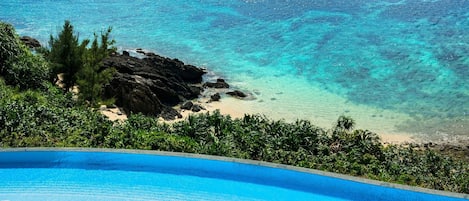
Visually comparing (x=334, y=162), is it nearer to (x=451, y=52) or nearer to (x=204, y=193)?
(x=204, y=193)

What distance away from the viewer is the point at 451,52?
26734 mm

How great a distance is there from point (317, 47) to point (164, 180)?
1800 centimetres

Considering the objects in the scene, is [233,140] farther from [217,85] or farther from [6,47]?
[217,85]

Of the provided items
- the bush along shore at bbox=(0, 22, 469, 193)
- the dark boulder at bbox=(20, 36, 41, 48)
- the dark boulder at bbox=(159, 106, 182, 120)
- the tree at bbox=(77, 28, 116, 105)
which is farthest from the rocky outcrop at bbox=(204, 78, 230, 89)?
the dark boulder at bbox=(20, 36, 41, 48)

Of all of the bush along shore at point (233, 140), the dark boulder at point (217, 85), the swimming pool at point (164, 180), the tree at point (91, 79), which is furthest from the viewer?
the dark boulder at point (217, 85)

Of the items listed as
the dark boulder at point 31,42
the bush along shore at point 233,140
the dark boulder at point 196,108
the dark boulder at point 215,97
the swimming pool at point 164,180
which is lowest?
the swimming pool at point 164,180

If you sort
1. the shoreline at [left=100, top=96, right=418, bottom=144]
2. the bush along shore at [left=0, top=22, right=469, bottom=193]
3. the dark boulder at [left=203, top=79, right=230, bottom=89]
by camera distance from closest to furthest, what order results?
the bush along shore at [left=0, top=22, right=469, bottom=193]
the shoreline at [left=100, top=96, right=418, bottom=144]
the dark boulder at [left=203, top=79, right=230, bottom=89]

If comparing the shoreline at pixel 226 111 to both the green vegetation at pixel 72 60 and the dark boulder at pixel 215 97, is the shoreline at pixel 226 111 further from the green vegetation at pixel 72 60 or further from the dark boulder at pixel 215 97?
the green vegetation at pixel 72 60

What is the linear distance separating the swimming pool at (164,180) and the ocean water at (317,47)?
8.96 metres

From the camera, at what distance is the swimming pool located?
33.6ft

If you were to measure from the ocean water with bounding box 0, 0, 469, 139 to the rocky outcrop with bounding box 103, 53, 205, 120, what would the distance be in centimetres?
209

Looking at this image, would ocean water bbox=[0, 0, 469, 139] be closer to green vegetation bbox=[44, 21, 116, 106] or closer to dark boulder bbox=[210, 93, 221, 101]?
dark boulder bbox=[210, 93, 221, 101]

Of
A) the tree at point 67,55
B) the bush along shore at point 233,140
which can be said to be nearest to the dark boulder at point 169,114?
the tree at point 67,55

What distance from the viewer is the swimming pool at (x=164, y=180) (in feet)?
33.6
